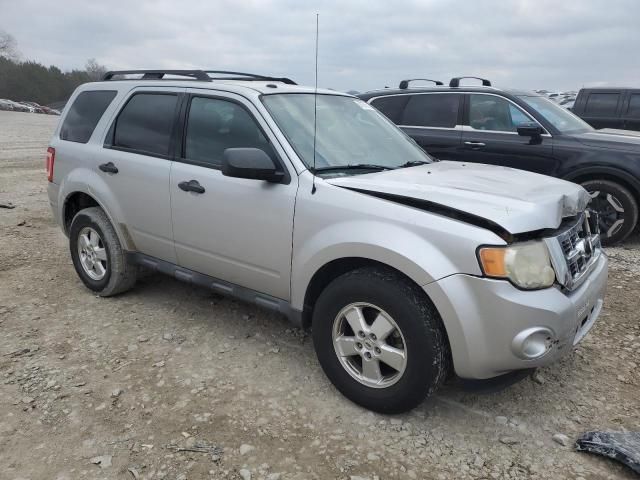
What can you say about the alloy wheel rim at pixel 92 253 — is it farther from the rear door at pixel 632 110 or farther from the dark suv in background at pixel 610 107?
the rear door at pixel 632 110

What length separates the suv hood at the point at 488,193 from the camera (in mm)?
2484

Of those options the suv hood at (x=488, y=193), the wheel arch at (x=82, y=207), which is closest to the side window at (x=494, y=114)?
the suv hood at (x=488, y=193)

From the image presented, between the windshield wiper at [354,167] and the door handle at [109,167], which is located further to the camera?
the door handle at [109,167]

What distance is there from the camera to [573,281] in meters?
2.62

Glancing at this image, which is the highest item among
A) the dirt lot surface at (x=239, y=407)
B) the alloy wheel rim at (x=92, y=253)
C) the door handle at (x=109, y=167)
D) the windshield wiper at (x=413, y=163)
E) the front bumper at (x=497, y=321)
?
the windshield wiper at (x=413, y=163)

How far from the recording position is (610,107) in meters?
10.6

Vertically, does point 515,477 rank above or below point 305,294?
below

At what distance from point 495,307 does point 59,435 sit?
7.56ft

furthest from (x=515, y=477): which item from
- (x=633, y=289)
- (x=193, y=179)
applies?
(x=633, y=289)

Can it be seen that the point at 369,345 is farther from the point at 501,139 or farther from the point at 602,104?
the point at 602,104

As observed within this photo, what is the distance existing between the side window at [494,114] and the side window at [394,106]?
3.16 ft

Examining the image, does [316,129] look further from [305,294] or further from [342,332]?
[342,332]

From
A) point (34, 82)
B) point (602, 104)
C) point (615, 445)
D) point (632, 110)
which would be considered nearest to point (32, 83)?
point (34, 82)

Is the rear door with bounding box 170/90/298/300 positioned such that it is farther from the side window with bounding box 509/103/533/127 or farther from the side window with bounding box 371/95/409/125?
the side window with bounding box 509/103/533/127
